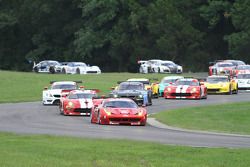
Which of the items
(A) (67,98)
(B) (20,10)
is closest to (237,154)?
(A) (67,98)

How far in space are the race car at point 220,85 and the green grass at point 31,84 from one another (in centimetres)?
740

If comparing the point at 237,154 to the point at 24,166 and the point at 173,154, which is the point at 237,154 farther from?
the point at 24,166

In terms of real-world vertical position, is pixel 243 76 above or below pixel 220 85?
above

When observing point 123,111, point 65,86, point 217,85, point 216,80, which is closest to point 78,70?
point 216,80

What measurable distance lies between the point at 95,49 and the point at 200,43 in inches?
573

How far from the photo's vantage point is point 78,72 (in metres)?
83.6

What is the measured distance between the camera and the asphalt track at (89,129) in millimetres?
25234

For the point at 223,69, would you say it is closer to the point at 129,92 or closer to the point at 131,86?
the point at 131,86

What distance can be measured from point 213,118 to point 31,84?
3098 centimetres

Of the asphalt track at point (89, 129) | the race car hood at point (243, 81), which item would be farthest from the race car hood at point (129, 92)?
the race car hood at point (243, 81)

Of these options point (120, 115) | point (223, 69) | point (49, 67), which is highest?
point (49, 67)

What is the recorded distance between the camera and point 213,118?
3694 cm

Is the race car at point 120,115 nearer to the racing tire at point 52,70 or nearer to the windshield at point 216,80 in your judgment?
the windshield at point 216,80

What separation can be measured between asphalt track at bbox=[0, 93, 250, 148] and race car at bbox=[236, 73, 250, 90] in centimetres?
1278
